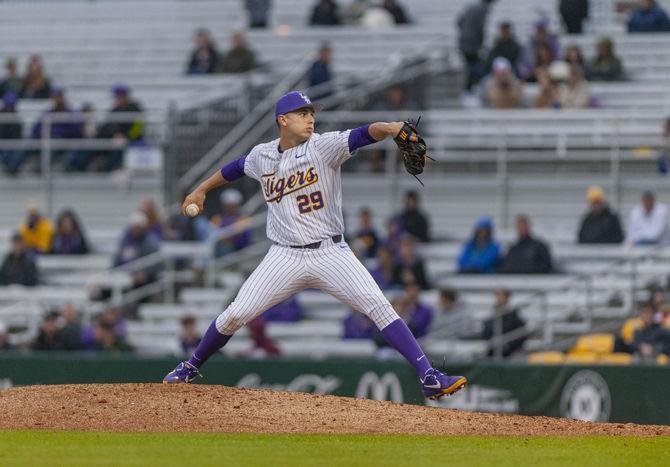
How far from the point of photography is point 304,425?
11.3 metres

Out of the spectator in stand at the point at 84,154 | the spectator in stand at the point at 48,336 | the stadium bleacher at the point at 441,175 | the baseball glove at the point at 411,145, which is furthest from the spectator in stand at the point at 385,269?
the baseball glove at the point at 411,145

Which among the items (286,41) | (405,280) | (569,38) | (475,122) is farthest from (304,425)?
(286,41)

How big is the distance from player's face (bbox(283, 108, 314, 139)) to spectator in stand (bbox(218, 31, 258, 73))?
12.4 m

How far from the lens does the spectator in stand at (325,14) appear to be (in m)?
24.6

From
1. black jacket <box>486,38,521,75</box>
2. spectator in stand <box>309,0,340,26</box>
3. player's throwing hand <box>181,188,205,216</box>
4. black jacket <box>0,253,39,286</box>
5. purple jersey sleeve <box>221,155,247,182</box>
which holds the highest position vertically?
spectator in stand <box>309,0,340,26</box>

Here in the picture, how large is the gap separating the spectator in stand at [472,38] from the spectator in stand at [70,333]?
6.20 m

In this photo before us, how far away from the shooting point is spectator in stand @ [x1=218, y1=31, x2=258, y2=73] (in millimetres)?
A: 23453

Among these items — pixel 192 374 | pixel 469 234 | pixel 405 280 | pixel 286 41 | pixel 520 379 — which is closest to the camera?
pixel 192 374

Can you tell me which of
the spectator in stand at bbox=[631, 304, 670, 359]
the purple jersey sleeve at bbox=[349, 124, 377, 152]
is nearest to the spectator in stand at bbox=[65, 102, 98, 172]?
the spectator in stand at bbox=[631, 304, 670, 359]

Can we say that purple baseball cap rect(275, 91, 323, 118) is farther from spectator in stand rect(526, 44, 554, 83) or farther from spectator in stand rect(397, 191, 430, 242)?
spectator in stand rect(526, 44, 554, 83)

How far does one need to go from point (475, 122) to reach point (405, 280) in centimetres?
332

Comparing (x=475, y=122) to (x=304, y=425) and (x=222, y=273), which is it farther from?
(x=304, y=425)

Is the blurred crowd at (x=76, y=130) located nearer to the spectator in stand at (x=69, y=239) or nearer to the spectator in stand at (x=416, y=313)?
the spectator in stand at (x=69, y=239)

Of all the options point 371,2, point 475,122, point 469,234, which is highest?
point 371,2
